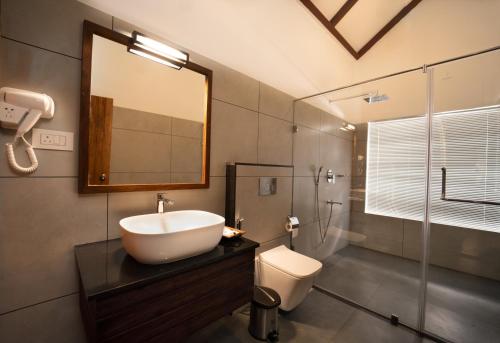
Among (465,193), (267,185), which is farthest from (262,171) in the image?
(465,193)

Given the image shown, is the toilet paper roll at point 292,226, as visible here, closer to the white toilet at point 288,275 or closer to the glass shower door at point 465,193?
the white toilet at point 288,275

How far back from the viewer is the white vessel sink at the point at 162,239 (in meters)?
0.85

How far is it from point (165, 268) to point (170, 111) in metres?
1.01

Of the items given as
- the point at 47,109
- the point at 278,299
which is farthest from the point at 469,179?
the point at 47,109

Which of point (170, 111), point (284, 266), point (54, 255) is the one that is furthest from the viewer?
point (284, 266)

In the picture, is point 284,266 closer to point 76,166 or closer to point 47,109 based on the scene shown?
point 76,166

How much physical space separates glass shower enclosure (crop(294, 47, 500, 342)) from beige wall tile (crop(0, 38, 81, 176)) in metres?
2.00

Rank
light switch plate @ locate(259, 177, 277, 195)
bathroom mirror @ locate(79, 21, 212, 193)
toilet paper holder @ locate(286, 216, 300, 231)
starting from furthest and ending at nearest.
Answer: toilet paper holder @ locate(286, 216, 300, 231), light switch plate @ locate(259, 177, 277, 195), bathroom mirror @ locate(79, 21, 212, 193)

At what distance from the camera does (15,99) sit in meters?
0.85

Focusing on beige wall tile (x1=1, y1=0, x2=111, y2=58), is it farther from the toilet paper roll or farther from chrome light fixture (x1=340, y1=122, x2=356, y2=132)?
chrome light fixture (x1=340, y1=122, x2=356, y2=132)

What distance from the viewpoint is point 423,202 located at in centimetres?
185

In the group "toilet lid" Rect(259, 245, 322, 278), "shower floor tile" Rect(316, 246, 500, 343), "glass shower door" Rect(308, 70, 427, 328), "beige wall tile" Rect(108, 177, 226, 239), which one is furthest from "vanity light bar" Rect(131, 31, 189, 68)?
"shower floor tile" Rect(316, 246, 500, 343)

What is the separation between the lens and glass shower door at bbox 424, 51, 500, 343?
1.87 m

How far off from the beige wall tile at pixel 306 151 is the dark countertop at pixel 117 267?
1.44m
